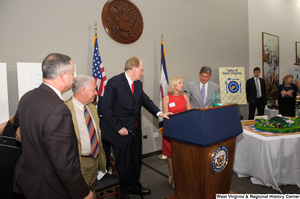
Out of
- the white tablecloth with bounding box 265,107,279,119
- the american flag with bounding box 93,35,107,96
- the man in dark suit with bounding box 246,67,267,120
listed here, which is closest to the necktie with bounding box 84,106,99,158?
the american flag with bounding box 93,35,107,96

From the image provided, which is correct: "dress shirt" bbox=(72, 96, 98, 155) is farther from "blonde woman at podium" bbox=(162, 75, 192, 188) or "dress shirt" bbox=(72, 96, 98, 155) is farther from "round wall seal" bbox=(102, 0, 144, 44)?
"round wall seal" bbox=(102, 0, 144, 44)

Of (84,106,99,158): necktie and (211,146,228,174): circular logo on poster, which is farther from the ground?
(84,106,99,158): necktie

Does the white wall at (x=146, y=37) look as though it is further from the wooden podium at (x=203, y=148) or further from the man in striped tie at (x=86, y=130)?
the wooden podium at (x=203, y=148)

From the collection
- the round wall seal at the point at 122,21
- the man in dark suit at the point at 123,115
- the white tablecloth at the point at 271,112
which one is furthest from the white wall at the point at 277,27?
the man in dark suit at the point at 123,115

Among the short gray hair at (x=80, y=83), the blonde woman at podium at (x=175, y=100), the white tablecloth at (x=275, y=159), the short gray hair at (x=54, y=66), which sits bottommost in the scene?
the white tablecloth at (x=275, y=159)

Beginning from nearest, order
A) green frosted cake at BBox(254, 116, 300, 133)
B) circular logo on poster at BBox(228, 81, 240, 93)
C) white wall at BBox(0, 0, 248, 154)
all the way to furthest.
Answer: green frosted cake at BBox(254, 116, 300, 133) → white wall at BBox(0, 0, 248, 154) → circular logo on poster at BBox(228, 81, 240, 93)

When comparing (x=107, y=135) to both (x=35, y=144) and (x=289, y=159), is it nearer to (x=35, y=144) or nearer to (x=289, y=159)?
(x=35, y=144)

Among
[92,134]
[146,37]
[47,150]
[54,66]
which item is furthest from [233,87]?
[47,150]

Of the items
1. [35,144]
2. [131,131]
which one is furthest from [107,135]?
[35,144]

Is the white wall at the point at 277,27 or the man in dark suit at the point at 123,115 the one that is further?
the white wall at the point at 277,27

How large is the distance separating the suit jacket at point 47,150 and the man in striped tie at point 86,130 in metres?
0.63

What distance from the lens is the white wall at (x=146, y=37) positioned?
279cm

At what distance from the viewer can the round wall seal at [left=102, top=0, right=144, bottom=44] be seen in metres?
3.57

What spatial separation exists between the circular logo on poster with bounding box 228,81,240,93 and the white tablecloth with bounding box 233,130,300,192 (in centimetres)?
298
